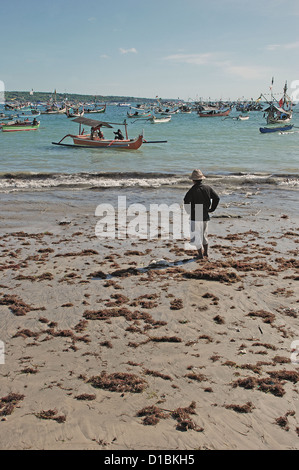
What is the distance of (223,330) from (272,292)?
163cm

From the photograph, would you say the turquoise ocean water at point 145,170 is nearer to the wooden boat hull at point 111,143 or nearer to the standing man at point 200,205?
the wooden boat hull at point 111,143

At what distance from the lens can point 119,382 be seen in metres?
4.41

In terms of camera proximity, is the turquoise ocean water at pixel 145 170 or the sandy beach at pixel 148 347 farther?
the turquoise ocean water at pixel 145 170

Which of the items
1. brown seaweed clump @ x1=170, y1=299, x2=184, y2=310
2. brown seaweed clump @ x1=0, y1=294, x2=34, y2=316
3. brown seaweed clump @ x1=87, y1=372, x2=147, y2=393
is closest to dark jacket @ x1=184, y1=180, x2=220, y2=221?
brown seaweed clump @ x1=170, y1=299, x2=184, y2=310

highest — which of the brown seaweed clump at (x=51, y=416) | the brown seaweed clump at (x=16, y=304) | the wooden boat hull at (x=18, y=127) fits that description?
the wooden boat hull at (x=18, y=127)

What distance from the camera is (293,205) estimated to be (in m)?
14.2

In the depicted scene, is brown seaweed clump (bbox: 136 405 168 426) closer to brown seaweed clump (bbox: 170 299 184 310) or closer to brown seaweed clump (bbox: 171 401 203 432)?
brown seaweed clump (bbox: 171 401 203 432)

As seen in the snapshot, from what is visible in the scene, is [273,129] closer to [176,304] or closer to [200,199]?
[200,199]

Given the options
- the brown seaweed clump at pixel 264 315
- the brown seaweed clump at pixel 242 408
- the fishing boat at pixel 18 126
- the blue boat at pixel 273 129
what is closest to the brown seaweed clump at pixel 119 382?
the brown seaweed clump at pixel 242 408

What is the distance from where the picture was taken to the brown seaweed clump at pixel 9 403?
12.9 ft

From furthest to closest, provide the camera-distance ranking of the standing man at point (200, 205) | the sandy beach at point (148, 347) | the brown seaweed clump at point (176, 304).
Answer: the standing man at point (200, 205) < the brown seaweed clump at point (176, 304) < the sandy beach at point (148, 347)

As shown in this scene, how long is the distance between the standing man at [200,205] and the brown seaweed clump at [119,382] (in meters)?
4.23

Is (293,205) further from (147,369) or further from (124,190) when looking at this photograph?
(147,369)

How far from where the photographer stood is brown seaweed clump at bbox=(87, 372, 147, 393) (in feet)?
14.2
